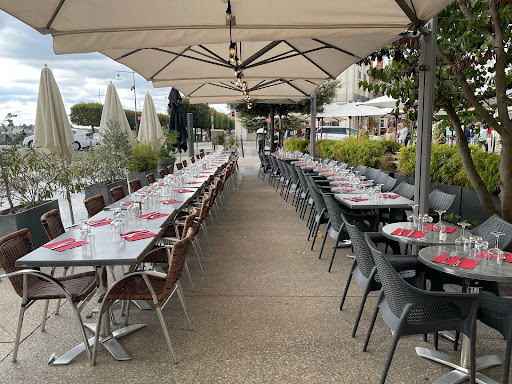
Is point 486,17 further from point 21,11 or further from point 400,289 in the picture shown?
point 21,11

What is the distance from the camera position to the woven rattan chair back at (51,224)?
3746 millimetres

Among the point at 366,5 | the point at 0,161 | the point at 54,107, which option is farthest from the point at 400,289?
the point at 54,107

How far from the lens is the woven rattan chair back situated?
3.75 m

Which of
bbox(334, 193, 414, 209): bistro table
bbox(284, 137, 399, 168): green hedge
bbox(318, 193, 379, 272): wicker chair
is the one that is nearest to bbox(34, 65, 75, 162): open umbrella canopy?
bbox(318, 193, 379, 272): wicker chair

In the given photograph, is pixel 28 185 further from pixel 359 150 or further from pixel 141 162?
pixel 359 150

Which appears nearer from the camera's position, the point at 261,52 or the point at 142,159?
the point at 261,52

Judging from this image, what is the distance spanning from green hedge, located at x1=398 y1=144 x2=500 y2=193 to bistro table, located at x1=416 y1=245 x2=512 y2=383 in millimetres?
3776

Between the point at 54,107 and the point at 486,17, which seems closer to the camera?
the point at 486,17

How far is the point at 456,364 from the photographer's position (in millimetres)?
2949

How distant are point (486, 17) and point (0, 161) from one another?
253 inches

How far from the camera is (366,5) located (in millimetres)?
3568

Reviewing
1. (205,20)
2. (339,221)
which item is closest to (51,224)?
(205,20)

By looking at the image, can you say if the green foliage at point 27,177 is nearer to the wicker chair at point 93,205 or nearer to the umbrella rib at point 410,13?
the wicker chair at point 93,205

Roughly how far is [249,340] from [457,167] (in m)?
5.58
